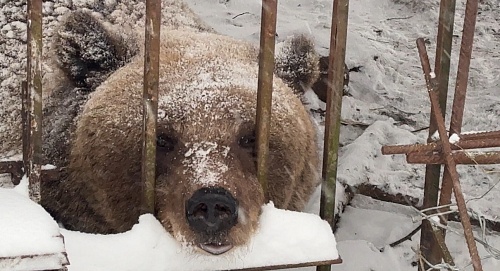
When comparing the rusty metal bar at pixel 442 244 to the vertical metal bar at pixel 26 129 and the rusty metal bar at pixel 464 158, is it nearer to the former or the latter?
the rusty metal bar at pixel 464 158

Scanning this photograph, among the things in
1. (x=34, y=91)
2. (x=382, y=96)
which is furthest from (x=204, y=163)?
(x=382, y=96)

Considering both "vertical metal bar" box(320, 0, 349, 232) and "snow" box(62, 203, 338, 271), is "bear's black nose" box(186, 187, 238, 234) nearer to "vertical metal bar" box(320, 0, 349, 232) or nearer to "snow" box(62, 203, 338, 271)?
"snow" box(62, 203, 338, 271)

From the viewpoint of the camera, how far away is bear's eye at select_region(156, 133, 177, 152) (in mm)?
2771

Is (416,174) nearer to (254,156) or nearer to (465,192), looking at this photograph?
(465,192)

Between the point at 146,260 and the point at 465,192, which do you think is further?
the point at 465,192

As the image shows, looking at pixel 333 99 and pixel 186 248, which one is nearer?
pixel 186 248

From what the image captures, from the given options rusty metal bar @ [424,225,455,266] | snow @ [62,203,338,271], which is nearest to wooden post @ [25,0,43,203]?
snow @ [62,203,338,271]

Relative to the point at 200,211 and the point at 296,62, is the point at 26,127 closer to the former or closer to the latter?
the point at 200,211

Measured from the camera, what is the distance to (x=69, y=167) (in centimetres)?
315

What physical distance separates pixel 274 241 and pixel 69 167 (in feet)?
3.72

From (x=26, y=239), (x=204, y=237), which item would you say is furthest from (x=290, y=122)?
(x=26, y=239)

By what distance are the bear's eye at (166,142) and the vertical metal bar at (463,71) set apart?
0.98 metres

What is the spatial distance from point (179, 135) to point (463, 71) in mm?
1029

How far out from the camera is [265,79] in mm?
2400
